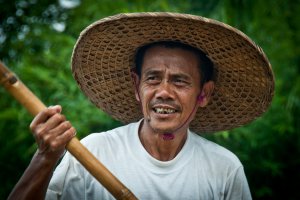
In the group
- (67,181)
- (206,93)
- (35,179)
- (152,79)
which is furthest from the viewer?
(206,93)

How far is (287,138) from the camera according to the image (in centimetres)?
520

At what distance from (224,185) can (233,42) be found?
79 cm

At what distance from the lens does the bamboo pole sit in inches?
87.6

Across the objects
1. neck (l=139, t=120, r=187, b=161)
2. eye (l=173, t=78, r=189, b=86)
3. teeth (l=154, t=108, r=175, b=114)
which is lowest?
neck (l=139, t=120, r=187, b=161)

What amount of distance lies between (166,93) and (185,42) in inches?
12.1

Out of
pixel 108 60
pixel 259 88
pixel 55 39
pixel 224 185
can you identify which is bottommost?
pixel 224 185

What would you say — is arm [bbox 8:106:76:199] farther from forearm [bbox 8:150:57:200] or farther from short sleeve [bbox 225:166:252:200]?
short sleeve [bbox 225:166:252:200]

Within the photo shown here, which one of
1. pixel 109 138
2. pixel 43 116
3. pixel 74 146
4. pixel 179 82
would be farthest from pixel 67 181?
pixel 179 82

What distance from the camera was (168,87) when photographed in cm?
288

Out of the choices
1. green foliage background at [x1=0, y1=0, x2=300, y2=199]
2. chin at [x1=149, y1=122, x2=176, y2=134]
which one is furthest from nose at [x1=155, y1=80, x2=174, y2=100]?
green foliage background at [x1=0, y1=0, x2=300, y2=199]

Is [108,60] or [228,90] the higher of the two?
[108,60]

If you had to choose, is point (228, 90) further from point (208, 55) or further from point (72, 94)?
point (72, 94)

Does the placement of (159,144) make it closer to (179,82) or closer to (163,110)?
(163,110)

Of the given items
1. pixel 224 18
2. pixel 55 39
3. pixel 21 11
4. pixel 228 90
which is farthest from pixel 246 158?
pixel 21 11
